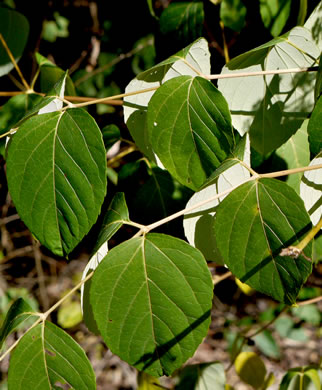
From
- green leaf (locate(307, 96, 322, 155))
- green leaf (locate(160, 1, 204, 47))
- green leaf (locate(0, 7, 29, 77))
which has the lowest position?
green leaf (locate(307, 96, 322, 155))

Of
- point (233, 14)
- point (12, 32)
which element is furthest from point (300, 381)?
point (12, 32)

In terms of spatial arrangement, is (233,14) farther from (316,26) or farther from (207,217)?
(207,217)

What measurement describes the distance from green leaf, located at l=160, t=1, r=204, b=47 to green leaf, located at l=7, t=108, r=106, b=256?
2.04ft

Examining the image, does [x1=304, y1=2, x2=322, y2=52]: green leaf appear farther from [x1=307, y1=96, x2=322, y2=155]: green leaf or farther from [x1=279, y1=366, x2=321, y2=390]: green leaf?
[x1=279, y1=366, x2=321, y2=390]: green leaf

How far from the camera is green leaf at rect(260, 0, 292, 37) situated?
1150 mm

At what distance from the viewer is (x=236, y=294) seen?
117 inches

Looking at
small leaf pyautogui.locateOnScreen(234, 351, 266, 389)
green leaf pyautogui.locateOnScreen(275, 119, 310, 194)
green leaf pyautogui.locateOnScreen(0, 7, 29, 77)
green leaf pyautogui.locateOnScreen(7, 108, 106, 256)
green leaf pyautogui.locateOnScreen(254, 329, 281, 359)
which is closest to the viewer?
green leaf pyautogui.locateOnScreen(7, 108, 106, 256)

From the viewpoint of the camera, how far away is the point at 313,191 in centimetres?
86

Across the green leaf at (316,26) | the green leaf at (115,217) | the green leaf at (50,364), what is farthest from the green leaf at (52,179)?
the green leaf at (316,26)

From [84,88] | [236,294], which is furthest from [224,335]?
[84,88]

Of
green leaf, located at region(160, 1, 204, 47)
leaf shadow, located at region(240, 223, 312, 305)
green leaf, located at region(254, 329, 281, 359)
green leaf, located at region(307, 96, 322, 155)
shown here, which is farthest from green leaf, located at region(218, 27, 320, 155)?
green leaf, located at region(254, 329, 281, 359)

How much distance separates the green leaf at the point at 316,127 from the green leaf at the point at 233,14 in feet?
1.88

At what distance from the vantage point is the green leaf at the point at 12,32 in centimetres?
141

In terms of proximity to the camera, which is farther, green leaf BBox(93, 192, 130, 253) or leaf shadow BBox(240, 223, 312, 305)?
green leaf BBox(93, 192, 130, 253)
